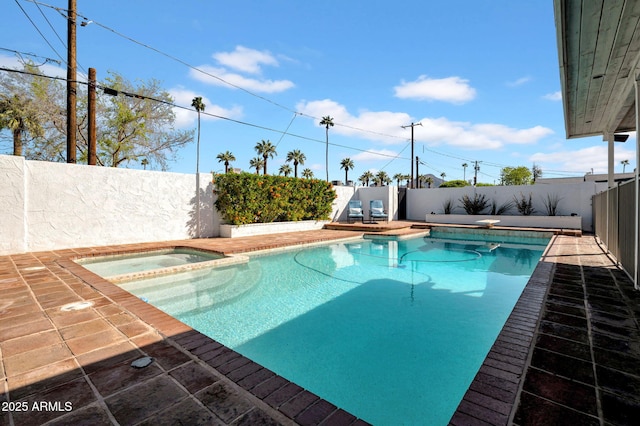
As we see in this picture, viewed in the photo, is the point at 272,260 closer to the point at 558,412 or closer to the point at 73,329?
the point at 73,329

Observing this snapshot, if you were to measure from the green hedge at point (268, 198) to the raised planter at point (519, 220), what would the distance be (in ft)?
18.8

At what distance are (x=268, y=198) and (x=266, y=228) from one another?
1140mm

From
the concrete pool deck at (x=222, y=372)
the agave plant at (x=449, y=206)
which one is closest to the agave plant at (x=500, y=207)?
the agave plant at (x=449, y=206)

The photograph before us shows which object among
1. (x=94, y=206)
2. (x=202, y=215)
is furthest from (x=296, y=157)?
(x=94, y=206)

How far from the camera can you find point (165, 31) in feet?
29.2

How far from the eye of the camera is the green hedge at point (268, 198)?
10109mm

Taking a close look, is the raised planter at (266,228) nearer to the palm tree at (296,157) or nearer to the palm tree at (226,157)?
the palm tree at (296,157)

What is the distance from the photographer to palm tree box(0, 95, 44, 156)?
14086 millimetres

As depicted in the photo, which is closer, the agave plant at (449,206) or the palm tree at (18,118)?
the palm tree at (18,118)

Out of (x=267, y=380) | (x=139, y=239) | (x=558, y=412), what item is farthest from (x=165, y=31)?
(x=558, y=412)

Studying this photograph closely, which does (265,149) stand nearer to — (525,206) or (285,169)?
(285,169)

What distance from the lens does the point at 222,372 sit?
1.97 metres

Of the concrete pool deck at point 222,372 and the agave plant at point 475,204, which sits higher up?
the agave plant at point 475,204

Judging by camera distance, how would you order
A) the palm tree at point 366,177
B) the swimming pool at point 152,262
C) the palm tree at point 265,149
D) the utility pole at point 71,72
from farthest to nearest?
the palm tree at point 366,177 < the palm tree at point 265,149 < the utility pole at point 71,72 < the swimming pool at point 152,262
